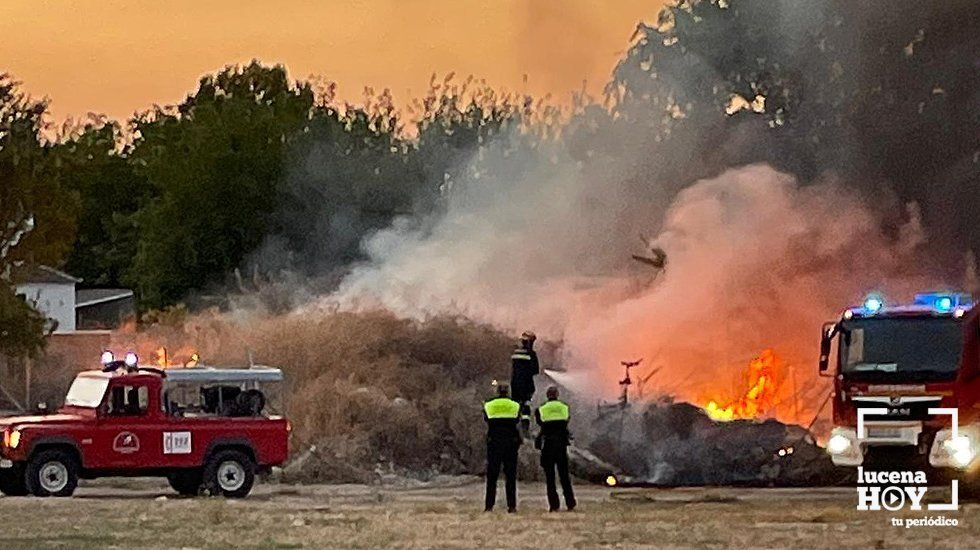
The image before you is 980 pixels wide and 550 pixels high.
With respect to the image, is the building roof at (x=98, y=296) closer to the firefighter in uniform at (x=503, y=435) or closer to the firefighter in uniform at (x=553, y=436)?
the firefighter in uniform at (x=503, y=435)

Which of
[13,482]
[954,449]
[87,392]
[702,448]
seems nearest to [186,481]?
[87,392]

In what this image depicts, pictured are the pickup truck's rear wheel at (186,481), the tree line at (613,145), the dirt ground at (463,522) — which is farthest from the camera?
the tree line at (613,145)

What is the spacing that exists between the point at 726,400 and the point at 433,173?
26.2 metres

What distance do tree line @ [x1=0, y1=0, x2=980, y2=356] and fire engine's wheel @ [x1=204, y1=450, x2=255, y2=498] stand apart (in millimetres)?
7738

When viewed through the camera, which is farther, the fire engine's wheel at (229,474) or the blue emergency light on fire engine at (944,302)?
the fire engine's wheel at (229,474)

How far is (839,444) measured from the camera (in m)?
27.9

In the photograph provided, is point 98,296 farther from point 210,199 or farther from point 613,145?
point 613,145

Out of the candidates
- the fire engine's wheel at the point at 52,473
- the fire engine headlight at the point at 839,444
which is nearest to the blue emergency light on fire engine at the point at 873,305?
the fire engine headlight at the point at 839,444

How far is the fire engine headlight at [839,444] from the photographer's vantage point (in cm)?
2784

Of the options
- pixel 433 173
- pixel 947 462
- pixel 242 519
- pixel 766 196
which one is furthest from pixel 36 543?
pixel 433 173

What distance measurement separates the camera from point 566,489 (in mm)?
26453

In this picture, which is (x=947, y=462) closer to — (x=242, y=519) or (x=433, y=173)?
(x=242, y=519)

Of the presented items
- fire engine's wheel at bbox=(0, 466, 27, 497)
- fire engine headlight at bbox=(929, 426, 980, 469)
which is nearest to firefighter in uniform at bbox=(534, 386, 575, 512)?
fire engine headlight at bbox=(929, 426, 980, 469)

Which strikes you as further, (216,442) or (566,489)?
(216,442)
